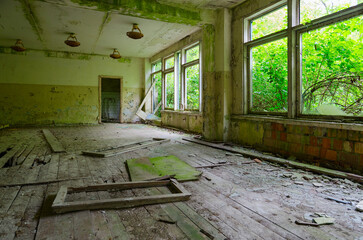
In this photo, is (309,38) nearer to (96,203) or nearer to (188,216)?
(188,216)

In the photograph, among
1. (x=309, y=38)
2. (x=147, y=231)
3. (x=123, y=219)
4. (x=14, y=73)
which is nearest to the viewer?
(x=147, y=231)

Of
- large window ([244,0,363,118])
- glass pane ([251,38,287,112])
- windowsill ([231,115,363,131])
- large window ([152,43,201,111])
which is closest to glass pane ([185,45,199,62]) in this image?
large window ([152,43,201,111])

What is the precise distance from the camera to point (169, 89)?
9.53 m

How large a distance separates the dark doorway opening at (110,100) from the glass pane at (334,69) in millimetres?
11266

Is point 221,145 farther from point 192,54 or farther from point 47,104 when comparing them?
point 47,104

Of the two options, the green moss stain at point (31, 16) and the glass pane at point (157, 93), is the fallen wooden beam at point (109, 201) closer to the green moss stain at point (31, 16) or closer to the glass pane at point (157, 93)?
the green moss stain at point (31, 16)

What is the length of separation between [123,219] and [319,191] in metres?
2.09

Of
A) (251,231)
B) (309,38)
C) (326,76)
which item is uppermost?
(309,38)

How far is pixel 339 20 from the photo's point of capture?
3.35 metres

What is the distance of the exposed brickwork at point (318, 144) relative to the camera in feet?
10.3

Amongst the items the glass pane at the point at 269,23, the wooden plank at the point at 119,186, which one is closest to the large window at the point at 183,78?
the glass pane at the point at 269,23

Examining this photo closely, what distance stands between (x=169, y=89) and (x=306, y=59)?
6223mm

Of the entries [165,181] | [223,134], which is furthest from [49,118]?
[165,181]

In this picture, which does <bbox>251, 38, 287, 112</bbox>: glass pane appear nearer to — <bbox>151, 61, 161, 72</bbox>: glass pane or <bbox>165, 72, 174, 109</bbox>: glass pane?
<bbox>165, 72, 174, 109</bbox>: glass pane
